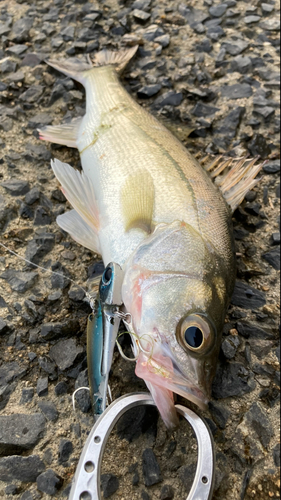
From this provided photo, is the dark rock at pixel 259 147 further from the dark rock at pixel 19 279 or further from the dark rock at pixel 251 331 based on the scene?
the dark rock at pixel 19 279

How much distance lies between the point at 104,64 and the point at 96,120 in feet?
3.42

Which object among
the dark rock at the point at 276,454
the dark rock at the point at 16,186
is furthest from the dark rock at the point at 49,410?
the dark rock at the point at 16,186

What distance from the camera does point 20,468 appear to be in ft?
7.16

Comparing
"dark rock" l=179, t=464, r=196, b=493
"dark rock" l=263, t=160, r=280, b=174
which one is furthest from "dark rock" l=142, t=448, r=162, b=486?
"dark rock" l=263, t=160, r=280, b=174

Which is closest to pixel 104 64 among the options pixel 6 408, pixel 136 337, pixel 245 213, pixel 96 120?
pixel 96 120

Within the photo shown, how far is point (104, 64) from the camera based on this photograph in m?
4.13

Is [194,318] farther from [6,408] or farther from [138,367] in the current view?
[6,408]

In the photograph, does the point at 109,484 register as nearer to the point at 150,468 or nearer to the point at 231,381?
the point at 150,468

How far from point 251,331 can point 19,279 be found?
1.65 metres

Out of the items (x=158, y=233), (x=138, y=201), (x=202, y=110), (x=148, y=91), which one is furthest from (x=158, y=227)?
(x=148, y=91)

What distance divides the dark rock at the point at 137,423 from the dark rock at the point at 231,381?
434mm

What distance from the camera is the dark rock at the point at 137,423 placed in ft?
7.76

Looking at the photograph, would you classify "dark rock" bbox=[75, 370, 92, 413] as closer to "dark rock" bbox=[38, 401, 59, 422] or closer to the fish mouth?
"dark rock" bbox=[38, 401, 59, 422]

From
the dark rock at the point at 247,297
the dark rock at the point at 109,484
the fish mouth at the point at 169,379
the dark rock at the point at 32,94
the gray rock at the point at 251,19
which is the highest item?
the gray rock at the point at 251,19
